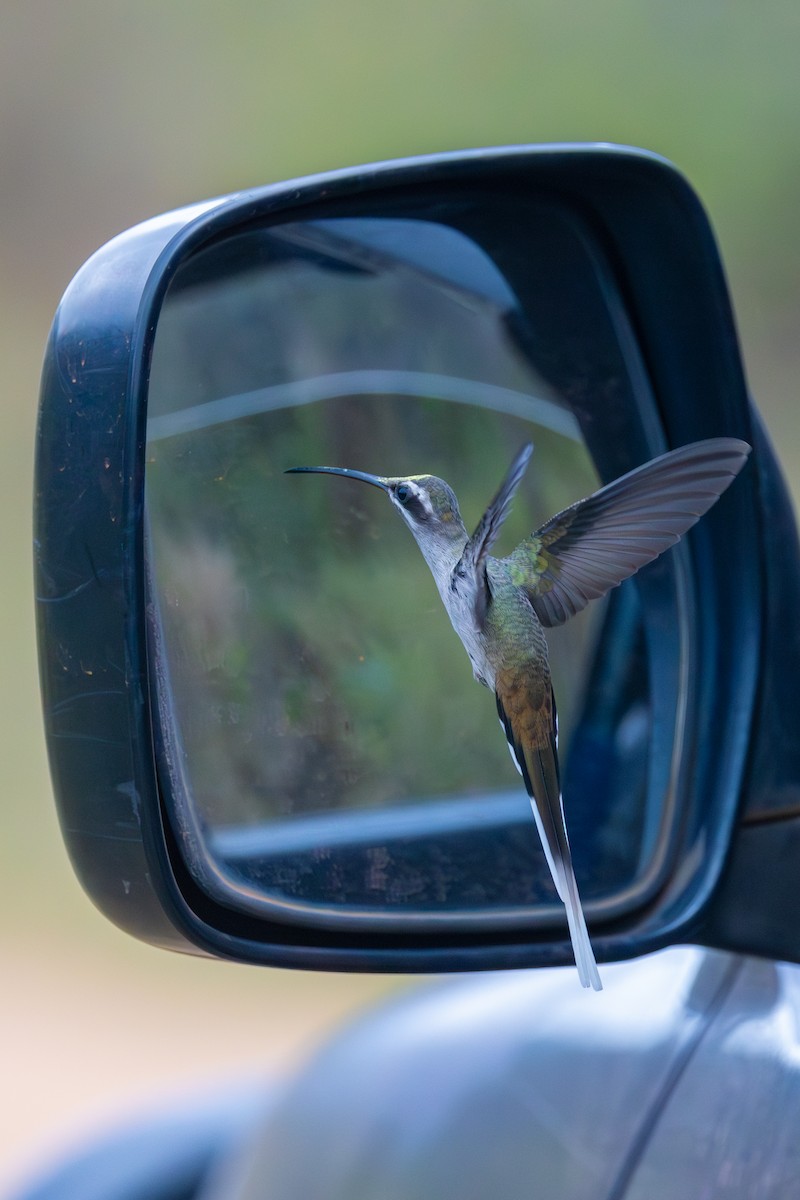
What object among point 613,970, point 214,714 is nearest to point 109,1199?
point 613,970

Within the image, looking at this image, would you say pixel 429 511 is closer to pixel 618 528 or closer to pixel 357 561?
pixel 618 528

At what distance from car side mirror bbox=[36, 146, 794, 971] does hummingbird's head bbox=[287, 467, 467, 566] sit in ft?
0.66

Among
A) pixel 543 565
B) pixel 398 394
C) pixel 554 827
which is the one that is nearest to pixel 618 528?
pixel 543 565

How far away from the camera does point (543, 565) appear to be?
1550 mm

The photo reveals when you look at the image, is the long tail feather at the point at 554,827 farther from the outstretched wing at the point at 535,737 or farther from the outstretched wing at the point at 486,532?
the outstretched wing at the point at 486,532

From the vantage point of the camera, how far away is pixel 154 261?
56.1 inches

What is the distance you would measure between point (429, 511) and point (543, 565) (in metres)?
0.17

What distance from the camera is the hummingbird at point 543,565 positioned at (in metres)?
1.37

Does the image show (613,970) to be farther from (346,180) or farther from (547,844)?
(346,180)

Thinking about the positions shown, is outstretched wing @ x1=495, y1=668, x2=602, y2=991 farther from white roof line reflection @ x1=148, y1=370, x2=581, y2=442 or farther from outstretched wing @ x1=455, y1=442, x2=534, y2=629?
white roof line reflection @ x1=148, y1=370, x2=581, y2=442

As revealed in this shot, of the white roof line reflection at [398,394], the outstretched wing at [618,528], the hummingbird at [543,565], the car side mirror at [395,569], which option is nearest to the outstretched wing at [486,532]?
the hummingbird at [543,565]

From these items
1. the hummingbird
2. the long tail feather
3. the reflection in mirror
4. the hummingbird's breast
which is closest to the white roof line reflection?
the reflection in mirror

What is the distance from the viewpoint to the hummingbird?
1.37 metres

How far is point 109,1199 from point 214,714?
1.87 meters
